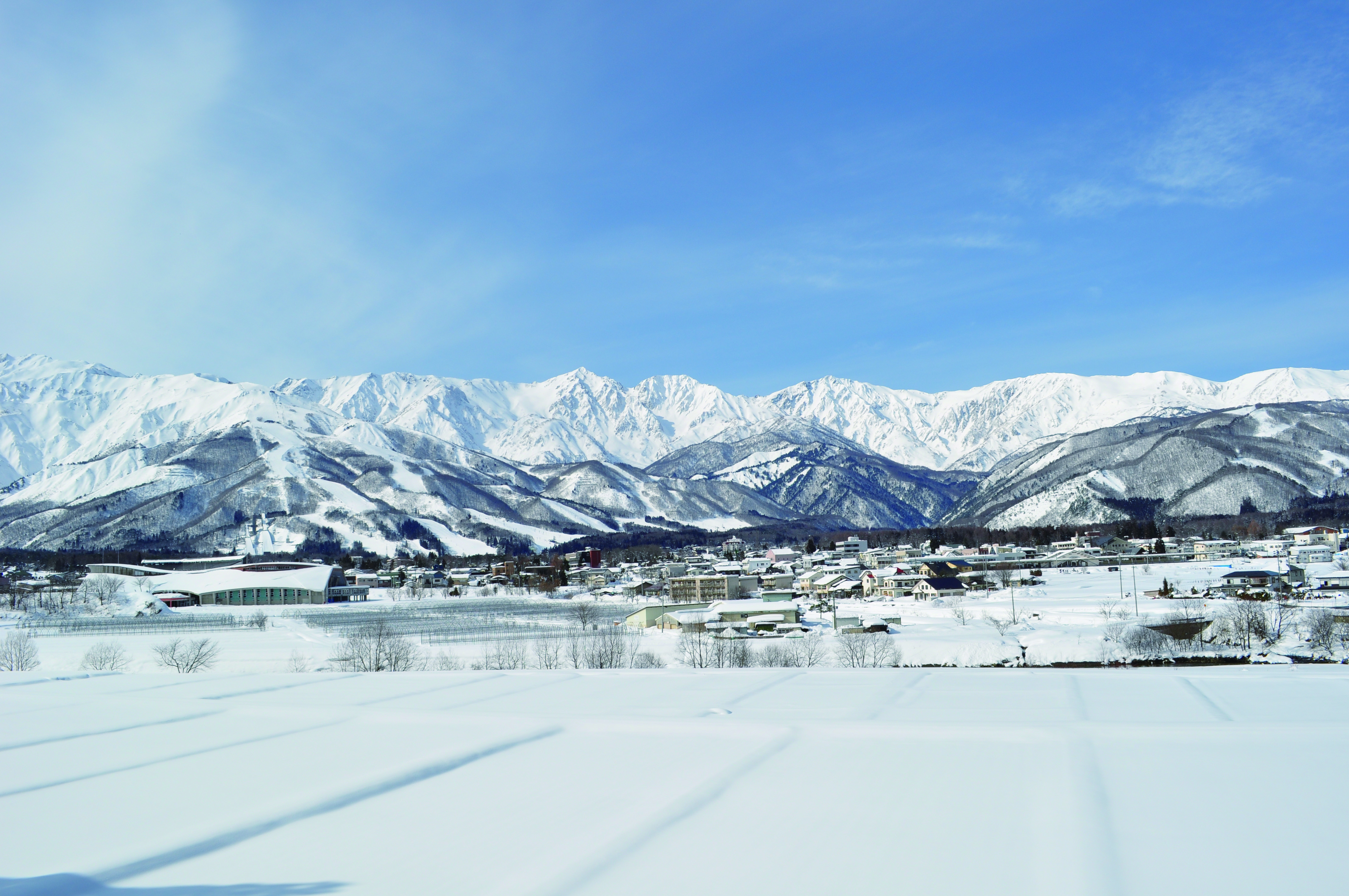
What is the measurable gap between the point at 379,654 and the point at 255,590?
69.6 m

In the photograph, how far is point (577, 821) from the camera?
217 inches

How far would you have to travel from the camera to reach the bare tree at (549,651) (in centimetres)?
3036

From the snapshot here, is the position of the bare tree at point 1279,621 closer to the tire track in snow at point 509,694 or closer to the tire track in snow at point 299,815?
the tire track in snow at point 509,694

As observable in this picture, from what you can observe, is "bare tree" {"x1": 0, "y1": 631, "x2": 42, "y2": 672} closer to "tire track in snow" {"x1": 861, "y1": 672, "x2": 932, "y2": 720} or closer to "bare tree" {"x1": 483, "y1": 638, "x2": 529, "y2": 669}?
"bare tree" {"x1": 483, "y1": 638, "x2": 529, "y2": 669}

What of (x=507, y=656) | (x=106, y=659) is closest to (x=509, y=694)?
(x=507, y=656)

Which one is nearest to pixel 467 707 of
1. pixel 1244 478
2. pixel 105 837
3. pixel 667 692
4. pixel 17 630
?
pixel 667 692

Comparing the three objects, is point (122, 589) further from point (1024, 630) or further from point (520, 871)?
point (520, 871)

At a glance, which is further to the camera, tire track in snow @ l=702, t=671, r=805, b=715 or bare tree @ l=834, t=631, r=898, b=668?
bare tree @ l=834, t=631, r=898, b=668

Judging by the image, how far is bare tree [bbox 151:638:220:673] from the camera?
2952 centimetres

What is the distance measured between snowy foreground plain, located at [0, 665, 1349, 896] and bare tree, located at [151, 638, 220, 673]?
20464 mm

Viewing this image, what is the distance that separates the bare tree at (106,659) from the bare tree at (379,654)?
7726mm

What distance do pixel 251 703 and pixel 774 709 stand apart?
260 inches

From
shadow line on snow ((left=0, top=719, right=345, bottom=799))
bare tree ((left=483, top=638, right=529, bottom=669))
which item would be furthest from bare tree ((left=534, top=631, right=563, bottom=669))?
shadow line on snow ((left=0, top=719, right=345, bottom=799))

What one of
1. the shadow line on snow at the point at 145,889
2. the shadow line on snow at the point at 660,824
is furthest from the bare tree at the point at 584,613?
the shadow line on snow at the point at 145,889
